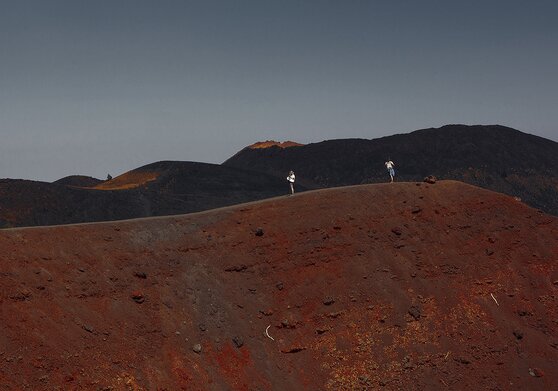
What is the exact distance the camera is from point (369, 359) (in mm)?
20375

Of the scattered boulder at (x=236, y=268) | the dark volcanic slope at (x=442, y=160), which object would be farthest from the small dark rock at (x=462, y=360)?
the dark volcanic slope at (x=442, y=160)

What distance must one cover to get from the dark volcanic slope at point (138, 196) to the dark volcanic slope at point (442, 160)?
13147mm

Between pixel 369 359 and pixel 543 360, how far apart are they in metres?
7.36

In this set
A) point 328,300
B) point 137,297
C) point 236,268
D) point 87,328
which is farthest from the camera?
point 236,268

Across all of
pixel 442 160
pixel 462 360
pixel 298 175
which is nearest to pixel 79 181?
pixel 298 175

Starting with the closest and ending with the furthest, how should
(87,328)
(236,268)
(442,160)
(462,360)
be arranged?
1. (87,328)
2. (462,360)
3. (236,268)
4. (442,160)

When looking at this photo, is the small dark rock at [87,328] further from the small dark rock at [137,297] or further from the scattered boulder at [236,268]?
the scattered boulder at [236,268]

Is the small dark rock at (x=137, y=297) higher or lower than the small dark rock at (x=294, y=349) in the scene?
higher

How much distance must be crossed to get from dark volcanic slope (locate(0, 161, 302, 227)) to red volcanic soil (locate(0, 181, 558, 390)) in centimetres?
2515

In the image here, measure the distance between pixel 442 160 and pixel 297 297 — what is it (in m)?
55.8

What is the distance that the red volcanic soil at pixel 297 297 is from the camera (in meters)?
16.5

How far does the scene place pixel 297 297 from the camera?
70.6ft

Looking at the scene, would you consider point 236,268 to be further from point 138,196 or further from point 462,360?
point 138,196

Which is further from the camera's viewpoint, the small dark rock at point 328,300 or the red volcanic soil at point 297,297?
the small dark rock at point 328,300
